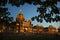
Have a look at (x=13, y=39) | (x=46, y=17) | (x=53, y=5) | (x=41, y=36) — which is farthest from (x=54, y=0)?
(x=13, y=39)

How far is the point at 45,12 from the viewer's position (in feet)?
30.1

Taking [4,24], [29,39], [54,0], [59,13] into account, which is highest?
[54,0]

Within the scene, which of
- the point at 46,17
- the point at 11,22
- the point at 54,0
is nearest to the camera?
the point at 54,0

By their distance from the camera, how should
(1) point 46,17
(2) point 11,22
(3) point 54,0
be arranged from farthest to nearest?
(2) point 11,22 → (1) point 46,17 → (3) point 54,0

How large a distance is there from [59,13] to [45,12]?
0.78 m

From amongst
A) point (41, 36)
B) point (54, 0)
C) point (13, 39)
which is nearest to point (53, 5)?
point (54, 0)

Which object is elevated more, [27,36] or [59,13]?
[59,13]

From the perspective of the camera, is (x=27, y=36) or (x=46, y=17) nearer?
(x=46, y=17)

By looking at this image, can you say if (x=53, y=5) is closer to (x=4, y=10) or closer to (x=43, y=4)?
(x=43, y=4)

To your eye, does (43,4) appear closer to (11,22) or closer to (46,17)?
(46,17)

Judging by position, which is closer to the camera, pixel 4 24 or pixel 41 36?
pixel 4 24

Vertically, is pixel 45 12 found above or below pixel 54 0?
below

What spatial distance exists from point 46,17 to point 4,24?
232 centimetres

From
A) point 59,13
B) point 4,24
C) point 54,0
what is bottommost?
point 4,24
